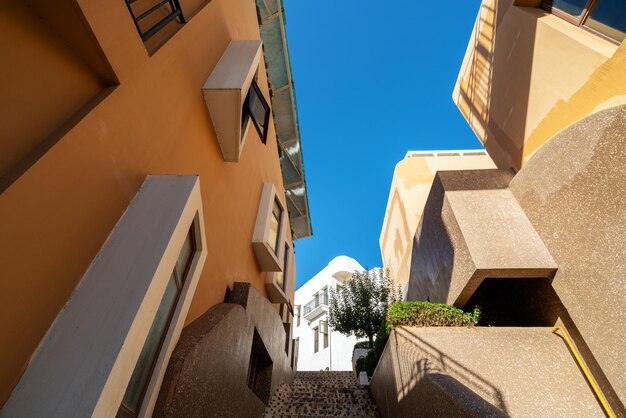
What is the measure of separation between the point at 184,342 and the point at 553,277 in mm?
6172

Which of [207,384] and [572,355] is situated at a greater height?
[572,355]

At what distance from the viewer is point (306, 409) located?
574 cm

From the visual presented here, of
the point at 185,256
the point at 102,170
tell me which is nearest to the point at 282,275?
→ the point at 185,256

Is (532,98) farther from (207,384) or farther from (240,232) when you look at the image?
(207,384)

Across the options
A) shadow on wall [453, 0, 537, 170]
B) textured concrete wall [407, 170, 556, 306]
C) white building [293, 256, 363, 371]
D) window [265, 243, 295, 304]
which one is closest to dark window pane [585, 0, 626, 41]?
shadow on wall [453, 0, 537, 170]

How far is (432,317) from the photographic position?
5910 mm

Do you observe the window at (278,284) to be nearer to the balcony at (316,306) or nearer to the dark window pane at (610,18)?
the dark window pane at (610,18)

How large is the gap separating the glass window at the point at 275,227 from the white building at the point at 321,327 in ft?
47.9

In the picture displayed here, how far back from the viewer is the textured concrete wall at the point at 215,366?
8.43 feet

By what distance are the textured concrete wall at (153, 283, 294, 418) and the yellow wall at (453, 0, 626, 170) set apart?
252 inches

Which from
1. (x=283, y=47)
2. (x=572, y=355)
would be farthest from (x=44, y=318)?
(x=283, y=47)

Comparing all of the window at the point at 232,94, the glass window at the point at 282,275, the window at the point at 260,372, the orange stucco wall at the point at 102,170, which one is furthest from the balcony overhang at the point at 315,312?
the window at the point at 232,94

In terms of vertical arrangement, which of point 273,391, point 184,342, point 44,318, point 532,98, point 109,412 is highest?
point 532,98

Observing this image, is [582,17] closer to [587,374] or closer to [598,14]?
[598,14]
